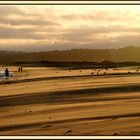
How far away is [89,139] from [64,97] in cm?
453

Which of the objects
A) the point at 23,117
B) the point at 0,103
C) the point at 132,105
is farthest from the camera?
the point at 0,103

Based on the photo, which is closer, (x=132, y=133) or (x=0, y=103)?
(x=132, y=133)

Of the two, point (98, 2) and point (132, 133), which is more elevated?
point (98, 2)

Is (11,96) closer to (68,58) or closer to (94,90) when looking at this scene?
(94,90)

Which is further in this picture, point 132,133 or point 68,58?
point 68,58

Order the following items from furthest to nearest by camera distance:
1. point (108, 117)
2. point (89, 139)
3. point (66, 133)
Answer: point (108, 117)
point (66, 133)
point (89, 139)

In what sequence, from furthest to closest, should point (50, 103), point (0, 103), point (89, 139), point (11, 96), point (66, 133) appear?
point (11, 96), point (0, 103), point (50, 103), point (66, 133), point (89, 139)

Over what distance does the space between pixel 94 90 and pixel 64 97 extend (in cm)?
131

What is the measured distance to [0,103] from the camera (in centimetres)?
1070

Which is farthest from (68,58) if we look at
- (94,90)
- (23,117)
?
(23,117)

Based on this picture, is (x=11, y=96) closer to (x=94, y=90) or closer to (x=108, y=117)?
(x=94, y=90)

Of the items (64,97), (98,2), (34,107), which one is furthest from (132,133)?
(64,97)

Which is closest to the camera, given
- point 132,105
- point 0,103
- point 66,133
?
point 66,133

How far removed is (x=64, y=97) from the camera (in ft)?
35.4
